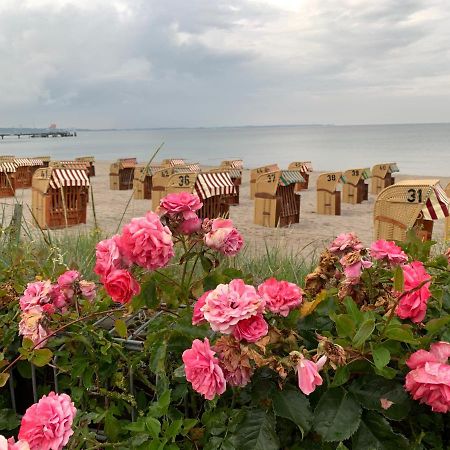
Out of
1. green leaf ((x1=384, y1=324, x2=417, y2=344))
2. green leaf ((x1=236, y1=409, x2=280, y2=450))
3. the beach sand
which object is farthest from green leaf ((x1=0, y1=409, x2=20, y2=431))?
the beach sand

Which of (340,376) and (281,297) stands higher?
(281,297)

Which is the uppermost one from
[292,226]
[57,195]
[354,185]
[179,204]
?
[179,204]

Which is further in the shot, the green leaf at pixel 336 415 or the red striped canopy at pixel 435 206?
the red striped canopy at pixel 435 206

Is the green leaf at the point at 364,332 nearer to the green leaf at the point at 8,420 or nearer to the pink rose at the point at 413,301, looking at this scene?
the pink rose at the point at 413,301

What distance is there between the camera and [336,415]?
1126mm

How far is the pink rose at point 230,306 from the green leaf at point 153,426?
0.37 m

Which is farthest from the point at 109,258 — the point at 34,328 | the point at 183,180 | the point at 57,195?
the point at 57,195

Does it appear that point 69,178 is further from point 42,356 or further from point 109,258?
point 109,258

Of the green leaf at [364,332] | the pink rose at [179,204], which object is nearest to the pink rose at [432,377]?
the green leaf at [364,332]

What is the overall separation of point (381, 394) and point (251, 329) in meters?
0.34

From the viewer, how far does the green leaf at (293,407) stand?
3.67 feet

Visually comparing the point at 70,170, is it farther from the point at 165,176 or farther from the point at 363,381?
the point at 363,381

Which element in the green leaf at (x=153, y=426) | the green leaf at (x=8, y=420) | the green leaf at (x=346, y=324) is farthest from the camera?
the green leaf at (x=8, y=420)

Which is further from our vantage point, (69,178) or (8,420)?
(69,178)
